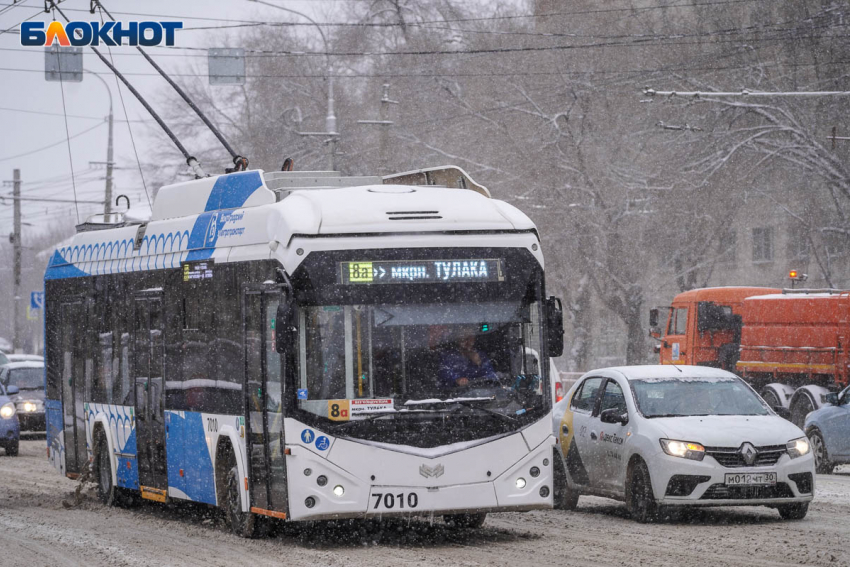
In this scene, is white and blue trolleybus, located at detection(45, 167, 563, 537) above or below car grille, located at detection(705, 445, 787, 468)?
above

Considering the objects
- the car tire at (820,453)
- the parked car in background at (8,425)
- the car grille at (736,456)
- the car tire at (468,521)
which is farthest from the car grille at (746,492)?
the parked car in background at (8,425)

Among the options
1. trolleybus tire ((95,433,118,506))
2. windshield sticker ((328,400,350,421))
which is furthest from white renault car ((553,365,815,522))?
trolleybus tire ((95,433,118,506))

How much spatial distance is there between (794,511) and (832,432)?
6732mm

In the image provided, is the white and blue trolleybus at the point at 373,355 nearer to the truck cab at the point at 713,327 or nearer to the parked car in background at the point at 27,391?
the parked car in background at the point at 27,391

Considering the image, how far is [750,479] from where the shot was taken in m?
13.0

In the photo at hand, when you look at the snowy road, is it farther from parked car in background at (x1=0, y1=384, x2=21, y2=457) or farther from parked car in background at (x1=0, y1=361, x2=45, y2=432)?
parked car in background at (x1=0, y1=361, x2=45, y2=432)

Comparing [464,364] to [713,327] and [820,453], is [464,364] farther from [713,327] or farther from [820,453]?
[713,327]

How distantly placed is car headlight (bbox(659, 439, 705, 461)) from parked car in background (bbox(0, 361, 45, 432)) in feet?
64.7

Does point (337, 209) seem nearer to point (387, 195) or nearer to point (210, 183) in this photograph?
point (387, 195)

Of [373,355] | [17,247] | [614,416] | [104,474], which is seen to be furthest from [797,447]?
[17,247]

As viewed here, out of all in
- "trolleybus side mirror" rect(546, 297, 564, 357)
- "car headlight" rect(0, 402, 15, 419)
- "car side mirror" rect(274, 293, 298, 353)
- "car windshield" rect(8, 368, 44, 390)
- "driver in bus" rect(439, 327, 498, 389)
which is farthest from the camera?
"car windshield" rect(8, 368, 44, 390)

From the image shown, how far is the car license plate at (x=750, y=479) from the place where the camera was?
512 inches

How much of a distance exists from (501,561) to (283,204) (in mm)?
3612

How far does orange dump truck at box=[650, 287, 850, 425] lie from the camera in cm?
2692
